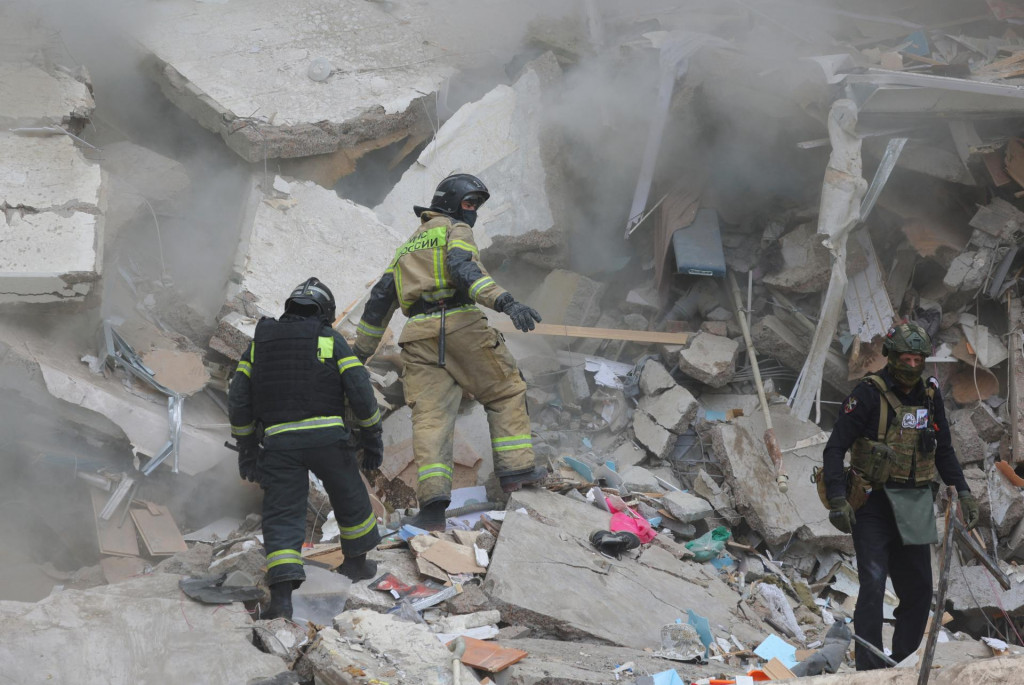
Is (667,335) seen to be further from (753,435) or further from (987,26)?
(987,26)

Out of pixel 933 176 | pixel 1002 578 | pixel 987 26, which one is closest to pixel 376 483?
pixel 1002 578

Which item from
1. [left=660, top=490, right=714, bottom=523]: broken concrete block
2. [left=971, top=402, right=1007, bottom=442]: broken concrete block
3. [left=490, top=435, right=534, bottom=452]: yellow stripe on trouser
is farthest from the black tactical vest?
[left=971, top=402, right=1007, bottom=442]: broken concrete block

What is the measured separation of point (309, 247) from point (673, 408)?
2.82 metres

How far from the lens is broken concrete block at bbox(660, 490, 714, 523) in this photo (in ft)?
18.8

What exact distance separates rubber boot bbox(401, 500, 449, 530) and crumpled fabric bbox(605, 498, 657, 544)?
103 cm

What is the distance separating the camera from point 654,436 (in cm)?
655

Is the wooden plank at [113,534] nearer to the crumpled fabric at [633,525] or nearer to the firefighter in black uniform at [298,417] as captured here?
the firefighter in black uniform at [298,417]

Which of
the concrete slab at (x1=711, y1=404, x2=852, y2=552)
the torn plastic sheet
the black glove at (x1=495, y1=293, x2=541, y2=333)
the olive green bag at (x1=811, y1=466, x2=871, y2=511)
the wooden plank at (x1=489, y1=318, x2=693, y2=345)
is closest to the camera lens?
the olive green bag at (x1=811, y1=466, x2=871, y2=511)

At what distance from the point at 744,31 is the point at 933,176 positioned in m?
1.92

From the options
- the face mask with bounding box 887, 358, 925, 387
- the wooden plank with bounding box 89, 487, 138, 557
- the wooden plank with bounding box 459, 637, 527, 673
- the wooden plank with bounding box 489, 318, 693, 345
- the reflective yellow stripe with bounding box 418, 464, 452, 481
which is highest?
the face mask with bounding box 887, 358, 925, 387

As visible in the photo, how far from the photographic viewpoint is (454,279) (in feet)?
15.9

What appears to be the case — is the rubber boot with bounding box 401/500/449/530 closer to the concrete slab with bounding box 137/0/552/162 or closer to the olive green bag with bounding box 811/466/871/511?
the olive green bag with bounding box 811/466/871/511

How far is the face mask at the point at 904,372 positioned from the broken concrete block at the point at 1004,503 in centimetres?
251

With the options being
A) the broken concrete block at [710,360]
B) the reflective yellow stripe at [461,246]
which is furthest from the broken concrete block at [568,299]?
the reflective yellow stripe at [461,246]
